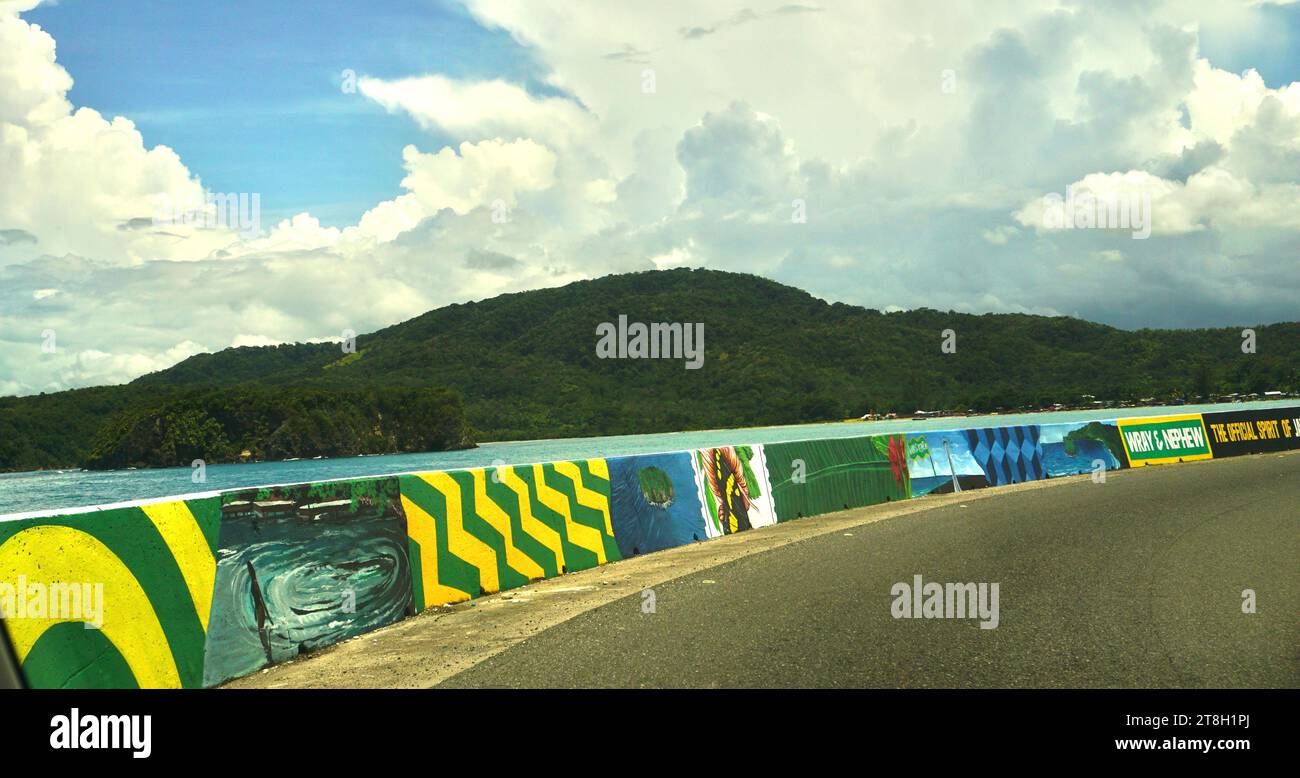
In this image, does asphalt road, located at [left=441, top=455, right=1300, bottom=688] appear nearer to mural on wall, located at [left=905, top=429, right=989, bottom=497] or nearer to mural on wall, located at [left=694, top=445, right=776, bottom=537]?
mural on wall, located at [left=694, top=445, right=776, bottom=537]

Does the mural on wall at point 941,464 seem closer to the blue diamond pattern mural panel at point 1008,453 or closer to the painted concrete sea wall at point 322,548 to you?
the blue diamond pattern mural panel at point 1008,453

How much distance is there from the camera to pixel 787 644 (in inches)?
289

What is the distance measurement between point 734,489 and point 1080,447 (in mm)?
13661

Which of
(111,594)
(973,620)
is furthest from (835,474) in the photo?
(111,594)

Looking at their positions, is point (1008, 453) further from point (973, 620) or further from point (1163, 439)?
point (973, 620)

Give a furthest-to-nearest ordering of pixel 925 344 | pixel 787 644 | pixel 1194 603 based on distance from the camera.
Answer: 1. pixel 925 344
2. pixel 1194 603
3. pixel 787 644

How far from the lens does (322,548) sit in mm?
8758

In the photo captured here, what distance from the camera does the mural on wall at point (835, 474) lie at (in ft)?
60.8

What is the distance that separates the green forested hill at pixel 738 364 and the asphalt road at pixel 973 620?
105 metres
